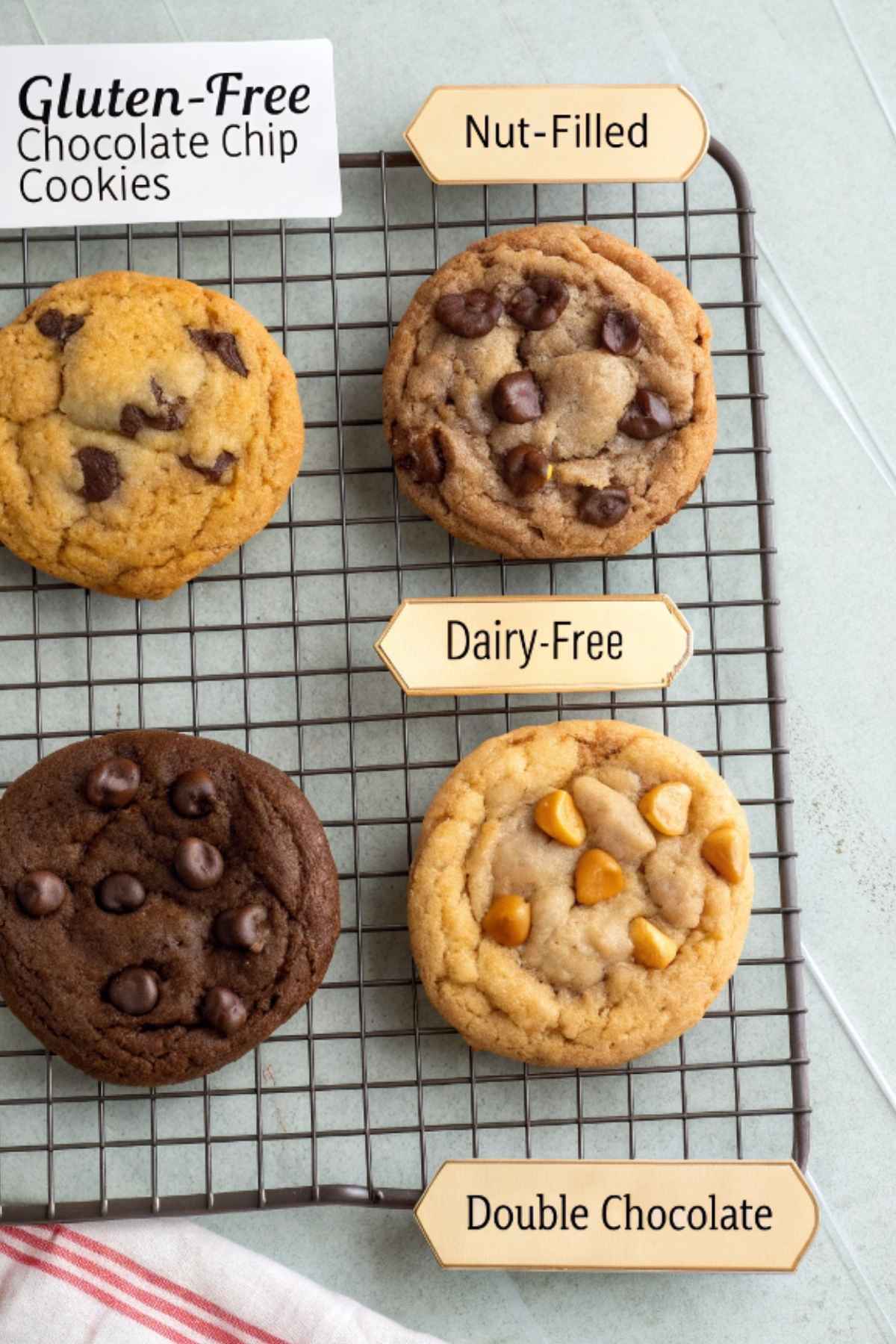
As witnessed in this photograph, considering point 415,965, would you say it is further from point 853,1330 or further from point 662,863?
point 853,1330

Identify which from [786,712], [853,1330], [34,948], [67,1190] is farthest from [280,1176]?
[786,712]

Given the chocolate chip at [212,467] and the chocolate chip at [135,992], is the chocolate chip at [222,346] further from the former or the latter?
the chocolate chip at [135,992]

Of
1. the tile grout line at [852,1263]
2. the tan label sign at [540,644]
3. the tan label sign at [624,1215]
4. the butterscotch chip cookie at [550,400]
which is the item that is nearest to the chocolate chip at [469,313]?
the butterscotch chip cookie at [550,400]

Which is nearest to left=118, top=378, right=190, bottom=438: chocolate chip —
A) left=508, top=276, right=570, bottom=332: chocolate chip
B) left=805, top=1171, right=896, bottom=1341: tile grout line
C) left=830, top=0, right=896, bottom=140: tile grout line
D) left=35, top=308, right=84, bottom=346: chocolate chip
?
left=35, top=308, right=84, bottom=346: chocolate chip

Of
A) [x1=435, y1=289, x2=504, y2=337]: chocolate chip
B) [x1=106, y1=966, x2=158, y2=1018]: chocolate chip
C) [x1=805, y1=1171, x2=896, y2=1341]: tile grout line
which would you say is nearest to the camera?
[x1=106, y1=966, x2=158, y2=1018]: chocolate chip

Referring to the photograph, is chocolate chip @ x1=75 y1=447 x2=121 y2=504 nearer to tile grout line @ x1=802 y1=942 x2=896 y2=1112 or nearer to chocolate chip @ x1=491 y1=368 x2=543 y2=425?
chocolate chip @ x1=491 y1=368 x2=543 y2=425
